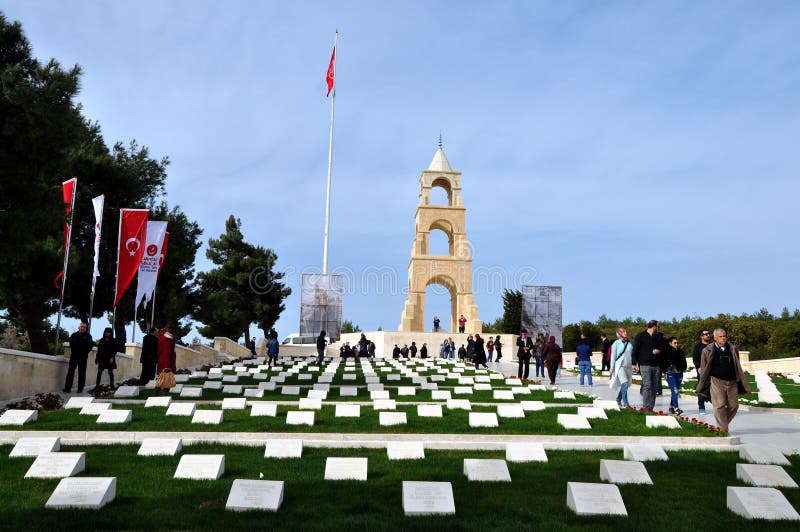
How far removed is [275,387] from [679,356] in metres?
9.17

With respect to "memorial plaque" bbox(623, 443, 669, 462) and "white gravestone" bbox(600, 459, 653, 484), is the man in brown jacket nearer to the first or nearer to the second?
"memorial plaque" bbox(623, 443, 669, 462)

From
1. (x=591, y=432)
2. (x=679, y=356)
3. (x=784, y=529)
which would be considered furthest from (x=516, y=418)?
(x=784, y=529)

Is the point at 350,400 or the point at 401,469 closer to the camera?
the point at 401,469

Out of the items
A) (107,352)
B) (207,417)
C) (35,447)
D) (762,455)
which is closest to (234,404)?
(207,417)

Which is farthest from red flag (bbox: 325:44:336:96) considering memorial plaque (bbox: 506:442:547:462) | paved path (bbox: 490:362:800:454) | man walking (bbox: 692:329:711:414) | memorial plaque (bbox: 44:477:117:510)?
memorial plaque (bbox: 44:477:117:510)

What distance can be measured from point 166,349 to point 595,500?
37.4ft

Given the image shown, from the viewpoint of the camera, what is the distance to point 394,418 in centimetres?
1082

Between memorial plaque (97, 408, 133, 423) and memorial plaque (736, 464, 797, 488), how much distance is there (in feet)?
27.9

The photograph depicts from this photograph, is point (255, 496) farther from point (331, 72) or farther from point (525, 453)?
point (331, 72)

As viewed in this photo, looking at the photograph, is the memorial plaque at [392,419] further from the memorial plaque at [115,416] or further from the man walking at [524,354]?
the man walking at [524,354]

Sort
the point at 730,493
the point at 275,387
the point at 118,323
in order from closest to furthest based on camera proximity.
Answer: the point at 730,493, the point at 275,387, the point at 118,323

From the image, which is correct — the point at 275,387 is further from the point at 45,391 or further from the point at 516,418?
the point at 516,418

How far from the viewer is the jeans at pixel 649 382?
13.2 m

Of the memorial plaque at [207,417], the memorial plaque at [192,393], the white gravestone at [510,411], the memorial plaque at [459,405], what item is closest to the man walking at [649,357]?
the white gravestone at [510,411]
